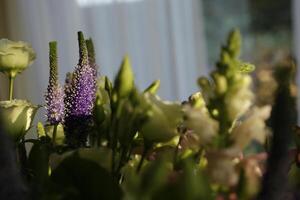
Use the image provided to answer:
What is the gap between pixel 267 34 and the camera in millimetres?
2926

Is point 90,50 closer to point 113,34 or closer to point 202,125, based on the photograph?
point 202,125

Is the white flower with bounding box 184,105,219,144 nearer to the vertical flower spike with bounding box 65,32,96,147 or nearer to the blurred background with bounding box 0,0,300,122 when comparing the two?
the vertical flower spike with bounding box 65,32,96,147

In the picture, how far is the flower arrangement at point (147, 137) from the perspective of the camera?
0.28 meters

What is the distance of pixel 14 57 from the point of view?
480mm

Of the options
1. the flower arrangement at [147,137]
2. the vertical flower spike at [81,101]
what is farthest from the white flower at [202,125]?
the vertical flower spike at [81,101]

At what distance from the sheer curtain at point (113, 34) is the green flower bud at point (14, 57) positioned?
6.34 feet

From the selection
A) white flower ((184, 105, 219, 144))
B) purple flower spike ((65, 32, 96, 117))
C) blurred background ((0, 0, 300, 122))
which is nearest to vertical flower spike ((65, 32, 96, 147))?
purple flower spike ((65, 32, 96, 117))

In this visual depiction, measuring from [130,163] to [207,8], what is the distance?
2.61 metres

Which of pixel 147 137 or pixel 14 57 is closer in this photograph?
pixel 147 137

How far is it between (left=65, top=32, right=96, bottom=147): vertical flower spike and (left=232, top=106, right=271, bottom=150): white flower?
0.48 ft

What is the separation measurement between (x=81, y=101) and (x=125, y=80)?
0.08 meters

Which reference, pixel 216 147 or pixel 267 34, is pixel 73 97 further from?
pixel 267 34

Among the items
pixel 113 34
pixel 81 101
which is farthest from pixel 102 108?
pixel 113 34

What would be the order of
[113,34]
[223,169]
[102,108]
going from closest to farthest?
[223,169], [102,108], [113,34]
